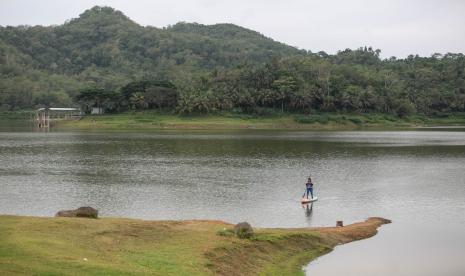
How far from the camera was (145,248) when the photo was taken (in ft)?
78.2

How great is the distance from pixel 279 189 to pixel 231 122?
97.4 meters

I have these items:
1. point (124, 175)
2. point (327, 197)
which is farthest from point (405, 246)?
point (124, 175)

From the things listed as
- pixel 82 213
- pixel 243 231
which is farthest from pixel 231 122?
pixel 243 231

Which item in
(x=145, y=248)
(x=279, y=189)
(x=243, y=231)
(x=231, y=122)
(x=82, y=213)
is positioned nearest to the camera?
(x=145, y=248)

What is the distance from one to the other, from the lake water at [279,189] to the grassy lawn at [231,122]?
56.3m

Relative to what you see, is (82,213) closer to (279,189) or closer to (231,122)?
(279,189)

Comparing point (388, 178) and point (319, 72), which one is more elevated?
point (319, 72)

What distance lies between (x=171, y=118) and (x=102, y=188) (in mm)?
98409

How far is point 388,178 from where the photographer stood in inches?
2274

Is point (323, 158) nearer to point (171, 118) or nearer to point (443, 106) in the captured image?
point (171, 118)

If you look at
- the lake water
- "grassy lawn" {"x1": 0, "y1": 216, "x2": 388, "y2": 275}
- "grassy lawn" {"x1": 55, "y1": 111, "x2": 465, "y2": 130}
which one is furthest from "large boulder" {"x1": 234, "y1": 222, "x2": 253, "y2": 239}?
"grassy lawn" {"x1": 55, "y1": 111, "x2": 465, "y2": 130}

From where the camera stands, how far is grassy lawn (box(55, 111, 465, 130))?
14438cm

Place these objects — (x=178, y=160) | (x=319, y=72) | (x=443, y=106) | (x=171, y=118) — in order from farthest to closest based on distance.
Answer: (x=443, y=106) < (x=319, y=72) < (x=171, y=118) < (x=178, y=160)

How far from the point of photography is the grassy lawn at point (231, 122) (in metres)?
144
